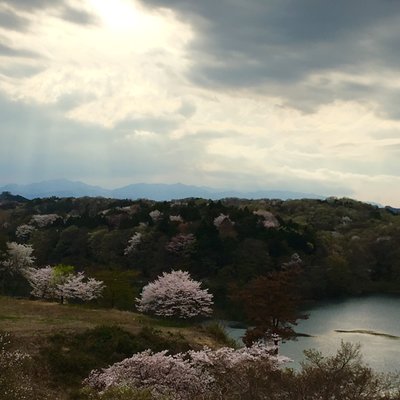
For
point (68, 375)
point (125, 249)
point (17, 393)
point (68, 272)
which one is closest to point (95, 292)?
point (68, 272)

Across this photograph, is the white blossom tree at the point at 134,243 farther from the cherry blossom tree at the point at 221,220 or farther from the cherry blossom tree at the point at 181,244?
the cherry blossom tree at the point at 221,220

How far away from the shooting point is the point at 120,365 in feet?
74.7

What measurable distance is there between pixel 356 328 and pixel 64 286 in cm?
3662

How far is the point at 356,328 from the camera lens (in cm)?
6456

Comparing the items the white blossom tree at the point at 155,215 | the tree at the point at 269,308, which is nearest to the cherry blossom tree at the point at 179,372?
the tree at the point at 269,308

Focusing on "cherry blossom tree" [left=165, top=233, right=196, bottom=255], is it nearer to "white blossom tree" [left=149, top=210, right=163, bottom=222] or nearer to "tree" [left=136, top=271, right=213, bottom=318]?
"white blossom tree" [left=149, top=210, right=163, bottom=222]

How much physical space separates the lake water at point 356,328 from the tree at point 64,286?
54.0 ft

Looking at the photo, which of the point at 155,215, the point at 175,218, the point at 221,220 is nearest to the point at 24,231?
the point at 155,215

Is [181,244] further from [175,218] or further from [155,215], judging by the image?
[155,215]

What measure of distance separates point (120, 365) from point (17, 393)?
22.8 ft

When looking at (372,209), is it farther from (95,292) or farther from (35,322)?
(35,322)

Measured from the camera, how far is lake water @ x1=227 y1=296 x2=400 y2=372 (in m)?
49.4

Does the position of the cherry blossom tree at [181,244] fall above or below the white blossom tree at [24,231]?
above

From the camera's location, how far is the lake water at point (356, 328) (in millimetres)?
49375
